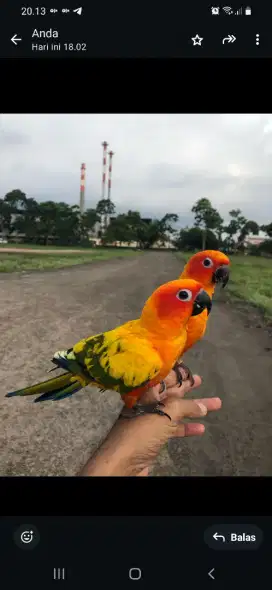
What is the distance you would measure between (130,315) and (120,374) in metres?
0.17

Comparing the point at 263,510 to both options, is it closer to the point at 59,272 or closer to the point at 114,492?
the point at 114,492

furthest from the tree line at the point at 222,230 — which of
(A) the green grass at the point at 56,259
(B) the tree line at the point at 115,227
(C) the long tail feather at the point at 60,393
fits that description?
(C) the long tail feather at the point at 60,393

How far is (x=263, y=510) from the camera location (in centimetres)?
84

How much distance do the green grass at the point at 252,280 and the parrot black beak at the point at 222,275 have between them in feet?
0.06

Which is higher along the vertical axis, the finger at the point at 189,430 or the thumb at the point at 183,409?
the thumb at the point at 183,409

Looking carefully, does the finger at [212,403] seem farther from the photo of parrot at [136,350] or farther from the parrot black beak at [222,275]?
the parrot black beak at [222,275]

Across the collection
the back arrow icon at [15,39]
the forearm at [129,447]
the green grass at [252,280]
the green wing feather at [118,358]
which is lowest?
the forearm at [129,447]

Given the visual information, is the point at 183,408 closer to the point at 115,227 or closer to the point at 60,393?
the point at 60,393

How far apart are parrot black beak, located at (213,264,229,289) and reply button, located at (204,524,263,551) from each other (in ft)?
2.03

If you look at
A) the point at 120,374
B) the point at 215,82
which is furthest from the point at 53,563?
the point at 215,82

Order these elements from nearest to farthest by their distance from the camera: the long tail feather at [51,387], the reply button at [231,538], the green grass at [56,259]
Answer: the reply button at [231,538] → the long tail feather at [51,387] → the green grass at [56,259]

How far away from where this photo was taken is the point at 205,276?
102 centimetres

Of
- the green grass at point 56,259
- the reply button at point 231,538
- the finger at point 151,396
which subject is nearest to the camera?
the reply button at point 231,538

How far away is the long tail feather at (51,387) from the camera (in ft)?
3.11
